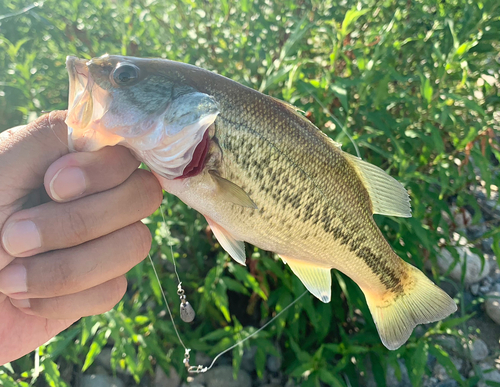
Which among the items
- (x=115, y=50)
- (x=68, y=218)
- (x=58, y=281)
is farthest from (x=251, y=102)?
(x=115, y=50)

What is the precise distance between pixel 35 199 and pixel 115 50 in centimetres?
159

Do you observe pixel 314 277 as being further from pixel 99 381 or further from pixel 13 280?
pixel 99 381

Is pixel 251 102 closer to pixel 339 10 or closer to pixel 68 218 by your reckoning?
pixel 68 218

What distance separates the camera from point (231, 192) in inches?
44.6

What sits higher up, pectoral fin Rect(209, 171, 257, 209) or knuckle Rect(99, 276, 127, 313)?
pectoral fin Rect(209, 171, 257, 209)

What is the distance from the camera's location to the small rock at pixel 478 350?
97.6 inches

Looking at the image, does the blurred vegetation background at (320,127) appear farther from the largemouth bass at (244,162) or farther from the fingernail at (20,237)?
the fingernail at (20,237)

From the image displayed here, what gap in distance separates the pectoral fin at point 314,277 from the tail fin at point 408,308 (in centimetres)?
24

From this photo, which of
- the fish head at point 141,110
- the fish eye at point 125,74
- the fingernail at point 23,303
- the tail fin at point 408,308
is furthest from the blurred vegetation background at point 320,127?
Answer: the fish eye at point 125,74

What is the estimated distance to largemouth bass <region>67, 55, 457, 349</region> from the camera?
1.07 m

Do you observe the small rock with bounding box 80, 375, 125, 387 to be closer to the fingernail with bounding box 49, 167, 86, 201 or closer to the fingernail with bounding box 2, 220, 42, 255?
the fingernail with bounding box 2, 220, 42, 255

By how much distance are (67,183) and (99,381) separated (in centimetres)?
172

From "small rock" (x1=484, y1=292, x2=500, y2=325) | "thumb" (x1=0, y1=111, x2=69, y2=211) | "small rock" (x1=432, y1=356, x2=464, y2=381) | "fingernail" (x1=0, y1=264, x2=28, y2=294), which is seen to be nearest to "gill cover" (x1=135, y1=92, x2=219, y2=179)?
"thumb" (x1=0, y1=111, x2=69, y2=211)

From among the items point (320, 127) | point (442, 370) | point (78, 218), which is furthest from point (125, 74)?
point (442, 370)
